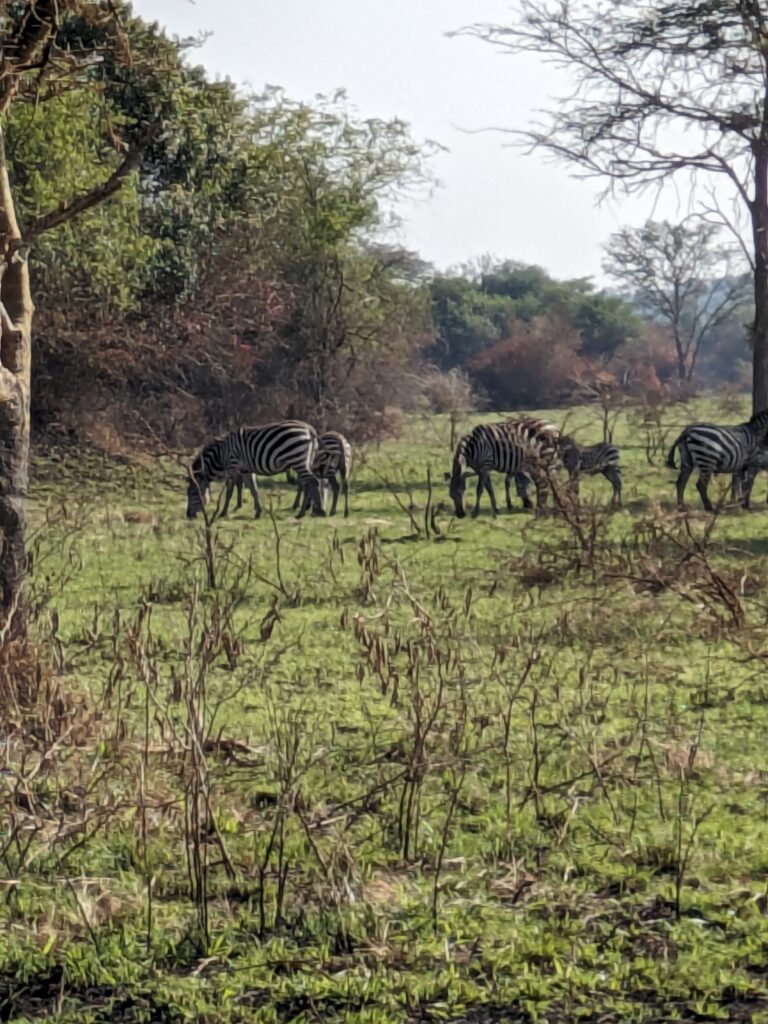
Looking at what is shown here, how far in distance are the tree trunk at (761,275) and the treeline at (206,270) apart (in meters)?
5.20

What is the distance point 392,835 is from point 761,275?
1368cm

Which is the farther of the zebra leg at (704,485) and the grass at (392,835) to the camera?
the zebra leg at (704,485)

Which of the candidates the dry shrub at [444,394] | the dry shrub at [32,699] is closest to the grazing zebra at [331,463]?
the dry shrub at [32,699]

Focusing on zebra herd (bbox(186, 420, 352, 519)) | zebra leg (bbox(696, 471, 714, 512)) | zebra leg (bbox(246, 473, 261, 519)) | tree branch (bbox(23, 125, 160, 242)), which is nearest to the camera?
tree branch (bbox(23, 125, 160, 242))

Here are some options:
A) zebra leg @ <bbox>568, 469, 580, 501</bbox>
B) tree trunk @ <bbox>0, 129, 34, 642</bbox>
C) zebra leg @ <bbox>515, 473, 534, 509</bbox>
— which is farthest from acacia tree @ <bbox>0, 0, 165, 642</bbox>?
zebra leg @ <bbox>515, 473, 534, 509</bbox>

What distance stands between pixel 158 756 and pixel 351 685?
1638mm

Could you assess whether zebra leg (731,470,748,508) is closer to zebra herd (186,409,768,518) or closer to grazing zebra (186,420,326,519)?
zebra herd (186,409,768,518)

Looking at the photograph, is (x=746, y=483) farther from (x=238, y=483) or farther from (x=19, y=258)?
(x=19, y=258)

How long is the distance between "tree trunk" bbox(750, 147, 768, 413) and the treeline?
17.1 ft

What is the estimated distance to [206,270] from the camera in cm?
2056

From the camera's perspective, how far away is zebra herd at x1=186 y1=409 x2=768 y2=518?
46.9ft

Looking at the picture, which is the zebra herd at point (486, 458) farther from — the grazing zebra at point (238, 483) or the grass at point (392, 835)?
the grass at point (392, 835)

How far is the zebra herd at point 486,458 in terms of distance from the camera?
46.9 ft

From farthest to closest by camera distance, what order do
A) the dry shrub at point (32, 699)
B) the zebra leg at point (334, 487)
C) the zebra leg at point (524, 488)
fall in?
the zebra leg at point (334, 487), the zebra leg at point (524, 488), the dry shrub at point (32, 699)
